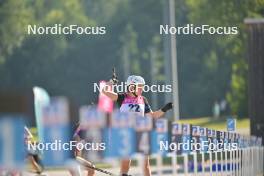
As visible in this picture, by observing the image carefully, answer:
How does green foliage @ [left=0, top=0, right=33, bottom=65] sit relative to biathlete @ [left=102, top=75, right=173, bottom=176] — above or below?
above

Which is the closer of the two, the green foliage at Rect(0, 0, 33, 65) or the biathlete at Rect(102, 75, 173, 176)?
the biathlete at Rect(102, 75, 173, 176)

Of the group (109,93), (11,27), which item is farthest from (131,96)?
(11,27)

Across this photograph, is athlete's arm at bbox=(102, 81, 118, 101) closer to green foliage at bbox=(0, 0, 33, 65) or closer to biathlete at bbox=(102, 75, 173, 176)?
biathlete at bbox=(102, 75, 173, 176)

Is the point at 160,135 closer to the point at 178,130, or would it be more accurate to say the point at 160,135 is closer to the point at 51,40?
the point at 178,130

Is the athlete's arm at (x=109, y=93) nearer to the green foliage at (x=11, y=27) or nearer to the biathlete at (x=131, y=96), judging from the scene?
the biathlete at (x=131, y=96)

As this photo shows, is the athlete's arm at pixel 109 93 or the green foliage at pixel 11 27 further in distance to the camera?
the green foliage at pixel 11 27

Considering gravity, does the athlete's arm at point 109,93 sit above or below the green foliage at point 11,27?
below

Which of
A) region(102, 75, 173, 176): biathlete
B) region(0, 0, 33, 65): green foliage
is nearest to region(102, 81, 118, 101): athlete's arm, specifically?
region(102, 75, 173, 176): biathlete

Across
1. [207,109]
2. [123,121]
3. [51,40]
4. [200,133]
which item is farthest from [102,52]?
[123,121]

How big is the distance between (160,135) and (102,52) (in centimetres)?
3823

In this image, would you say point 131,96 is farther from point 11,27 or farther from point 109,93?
point 11,27

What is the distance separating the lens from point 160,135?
435 inches

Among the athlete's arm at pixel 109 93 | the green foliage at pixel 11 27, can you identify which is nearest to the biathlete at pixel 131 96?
the athlete's arm at pixel 109 93

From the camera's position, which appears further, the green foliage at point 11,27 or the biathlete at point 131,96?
the green foliage at point 11,27
